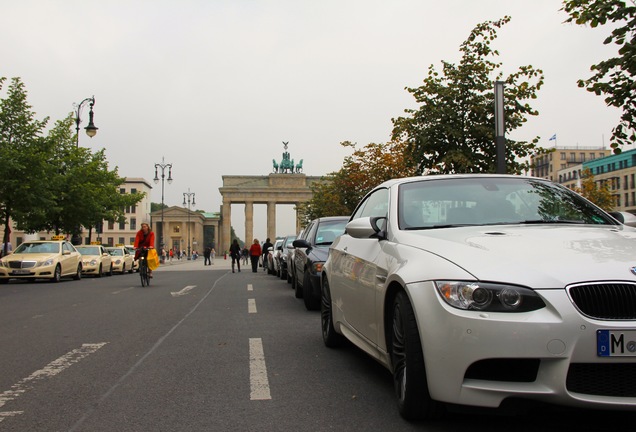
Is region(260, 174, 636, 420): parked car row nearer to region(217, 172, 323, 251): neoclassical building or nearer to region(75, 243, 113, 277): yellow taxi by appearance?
region(75, 243, 113, 277): yellow taxi

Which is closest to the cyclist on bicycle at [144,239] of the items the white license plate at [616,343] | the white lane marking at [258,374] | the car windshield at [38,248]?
the car windshield at [38,248]

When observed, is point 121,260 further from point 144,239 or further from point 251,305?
point 251,305

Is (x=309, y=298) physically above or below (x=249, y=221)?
below

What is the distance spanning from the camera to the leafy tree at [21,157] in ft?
82.1

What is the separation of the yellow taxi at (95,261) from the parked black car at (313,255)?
52.8 ft

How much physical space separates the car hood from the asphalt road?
70cm

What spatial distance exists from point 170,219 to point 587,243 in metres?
127

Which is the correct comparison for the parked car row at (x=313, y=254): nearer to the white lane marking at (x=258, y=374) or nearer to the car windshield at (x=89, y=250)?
the white lane marking at (x=258, y=374)

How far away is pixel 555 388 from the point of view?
3139 millimetres

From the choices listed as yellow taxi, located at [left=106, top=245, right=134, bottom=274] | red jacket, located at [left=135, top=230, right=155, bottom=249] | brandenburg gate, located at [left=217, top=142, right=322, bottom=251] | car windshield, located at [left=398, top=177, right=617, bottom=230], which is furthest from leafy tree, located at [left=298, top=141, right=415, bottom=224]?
brandenburg gate, located at [left=217, top=142, right=322, bottom=251]

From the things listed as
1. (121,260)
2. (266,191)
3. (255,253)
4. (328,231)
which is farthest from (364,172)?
(266,191)

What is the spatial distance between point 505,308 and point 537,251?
0.53 m

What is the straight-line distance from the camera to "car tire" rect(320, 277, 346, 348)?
21.6ft

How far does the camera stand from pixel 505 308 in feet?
10.7
